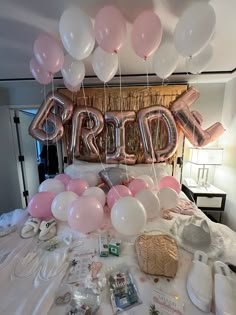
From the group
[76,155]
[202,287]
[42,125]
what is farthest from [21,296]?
[42,125]

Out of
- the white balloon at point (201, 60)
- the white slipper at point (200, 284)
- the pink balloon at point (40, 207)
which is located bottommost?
the white slipper at point (200, 284)

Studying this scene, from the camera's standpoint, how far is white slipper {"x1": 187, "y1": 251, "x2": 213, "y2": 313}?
780 millimetres

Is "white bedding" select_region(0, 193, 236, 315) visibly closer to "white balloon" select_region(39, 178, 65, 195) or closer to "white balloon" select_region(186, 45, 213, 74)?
"white balloon" select_region(39, 178, 65, 195)

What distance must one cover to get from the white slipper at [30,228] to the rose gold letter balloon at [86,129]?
1.11 meters

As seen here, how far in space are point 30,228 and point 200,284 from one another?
1.26 meters

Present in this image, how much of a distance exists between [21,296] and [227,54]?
2.47 metres

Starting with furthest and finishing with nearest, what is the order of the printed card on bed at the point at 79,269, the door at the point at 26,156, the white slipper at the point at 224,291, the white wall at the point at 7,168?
the door at the point at 26,156
the white wall at the point at 7,168
the printed card on bed at the point at 79,269
the white slipper at the point at 224,291

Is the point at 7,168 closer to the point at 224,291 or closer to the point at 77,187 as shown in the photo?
the point at 77,187

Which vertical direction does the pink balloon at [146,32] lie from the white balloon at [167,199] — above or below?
above

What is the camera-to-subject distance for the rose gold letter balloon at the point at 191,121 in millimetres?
2154

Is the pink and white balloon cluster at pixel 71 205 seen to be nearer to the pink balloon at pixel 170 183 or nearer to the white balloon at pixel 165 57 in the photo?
the pink balloon at pixel 170 183

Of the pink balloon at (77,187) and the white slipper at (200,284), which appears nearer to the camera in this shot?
the white slipper at (200,284)

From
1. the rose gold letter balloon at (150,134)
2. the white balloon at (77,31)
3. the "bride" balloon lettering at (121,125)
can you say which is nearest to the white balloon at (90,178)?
the "bride" balloon lettering at (121,125)

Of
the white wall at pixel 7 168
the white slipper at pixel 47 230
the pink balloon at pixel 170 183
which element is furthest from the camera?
the white wall at pixel 7 168
